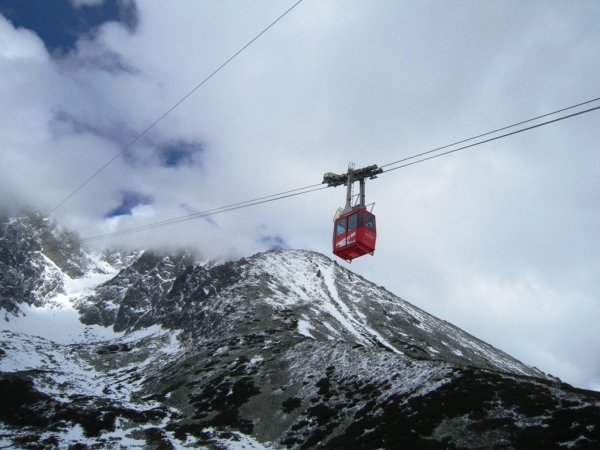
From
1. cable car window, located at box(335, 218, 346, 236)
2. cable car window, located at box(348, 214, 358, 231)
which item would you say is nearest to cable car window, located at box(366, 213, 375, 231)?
cable car window, located at box(348, 214, 358, 231)

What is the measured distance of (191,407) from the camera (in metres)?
71.1

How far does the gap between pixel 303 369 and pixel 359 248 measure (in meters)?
51.0

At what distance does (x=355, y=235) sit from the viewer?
30.1 metres

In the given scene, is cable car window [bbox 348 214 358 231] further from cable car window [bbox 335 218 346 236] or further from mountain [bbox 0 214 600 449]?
mountain [bbox 0 214 600 449]

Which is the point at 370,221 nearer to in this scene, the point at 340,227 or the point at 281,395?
the point at 340,227

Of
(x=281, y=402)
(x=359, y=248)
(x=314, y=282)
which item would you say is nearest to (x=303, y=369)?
(x=281, y=402)

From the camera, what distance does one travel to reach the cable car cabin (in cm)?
3000

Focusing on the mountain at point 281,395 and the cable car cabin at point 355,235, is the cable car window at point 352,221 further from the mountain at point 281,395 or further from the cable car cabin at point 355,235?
the mountain at point 281,395

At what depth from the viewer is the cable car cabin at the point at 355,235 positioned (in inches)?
1181

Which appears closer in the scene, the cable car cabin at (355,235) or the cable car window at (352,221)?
the cable car cabin at (355,235)

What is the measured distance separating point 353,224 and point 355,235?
89 centimetres

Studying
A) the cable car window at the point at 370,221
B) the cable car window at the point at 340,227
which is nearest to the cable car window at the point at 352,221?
the cable car window at the point at 340,227

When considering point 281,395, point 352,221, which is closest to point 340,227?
point 352,221

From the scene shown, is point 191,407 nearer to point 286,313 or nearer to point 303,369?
point 303,369
